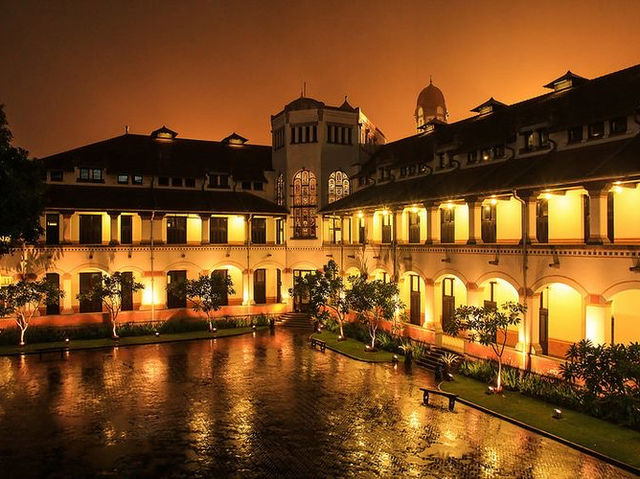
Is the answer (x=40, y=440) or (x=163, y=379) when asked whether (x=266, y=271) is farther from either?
(x=40, y=440)

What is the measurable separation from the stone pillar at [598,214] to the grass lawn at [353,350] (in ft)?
40.4

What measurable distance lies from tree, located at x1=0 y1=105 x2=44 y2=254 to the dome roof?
4775 centimetres

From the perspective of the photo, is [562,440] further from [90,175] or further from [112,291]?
[90,175]

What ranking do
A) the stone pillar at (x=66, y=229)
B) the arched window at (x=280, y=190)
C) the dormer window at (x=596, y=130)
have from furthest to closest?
the arched window at (x=280, y=190) → the stone pillar at (x=66, y=229) → the dormer window at (x=596, y=130)

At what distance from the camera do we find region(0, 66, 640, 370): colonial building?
920 inches

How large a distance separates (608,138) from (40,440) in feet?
86.3

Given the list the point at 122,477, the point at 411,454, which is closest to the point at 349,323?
Result: the point at 411,454

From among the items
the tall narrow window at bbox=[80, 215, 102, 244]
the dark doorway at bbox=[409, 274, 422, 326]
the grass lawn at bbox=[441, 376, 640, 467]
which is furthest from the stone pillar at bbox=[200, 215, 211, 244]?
the grass lawn at bbox=[441, 376, 640, 467]

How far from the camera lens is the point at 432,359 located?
27.8m

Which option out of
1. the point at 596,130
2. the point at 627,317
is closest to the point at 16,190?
the point at 596,130

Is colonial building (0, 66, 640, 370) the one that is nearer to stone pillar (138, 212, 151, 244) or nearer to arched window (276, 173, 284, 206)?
stone pillar (138, 212, 151, 244)

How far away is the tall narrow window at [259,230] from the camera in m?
44.1

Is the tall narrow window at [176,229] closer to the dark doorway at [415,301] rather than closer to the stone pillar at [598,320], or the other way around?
the dark doorway at [415,301]

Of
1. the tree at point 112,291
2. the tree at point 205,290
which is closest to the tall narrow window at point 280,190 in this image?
the tree at point 205,290
